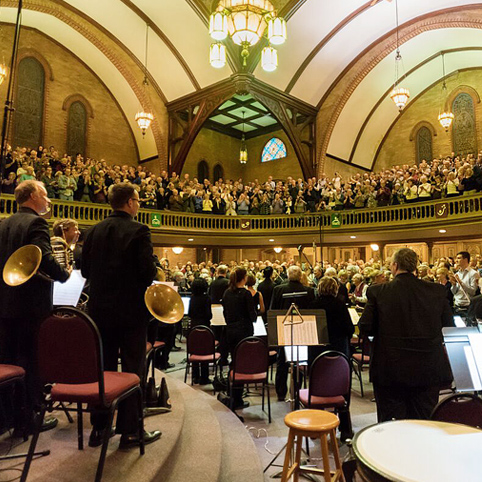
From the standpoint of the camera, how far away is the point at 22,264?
2.63 meters

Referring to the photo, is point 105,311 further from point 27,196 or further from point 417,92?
point 417,92

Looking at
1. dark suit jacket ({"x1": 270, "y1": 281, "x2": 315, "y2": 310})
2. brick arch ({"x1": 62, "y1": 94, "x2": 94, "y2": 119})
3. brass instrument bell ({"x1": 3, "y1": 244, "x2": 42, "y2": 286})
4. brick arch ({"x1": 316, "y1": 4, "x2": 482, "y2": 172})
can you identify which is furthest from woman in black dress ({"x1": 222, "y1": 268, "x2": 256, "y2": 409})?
brick arch ({"x1": 62, "y1": 94, "x2": 94, "y2": 119})

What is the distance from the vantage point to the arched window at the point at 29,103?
16.5m

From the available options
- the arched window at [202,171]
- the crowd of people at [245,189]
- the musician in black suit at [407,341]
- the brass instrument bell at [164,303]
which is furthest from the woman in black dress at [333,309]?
the arched window at [202,171]

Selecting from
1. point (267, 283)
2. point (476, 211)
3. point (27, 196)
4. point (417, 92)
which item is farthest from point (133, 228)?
point (417, 92)

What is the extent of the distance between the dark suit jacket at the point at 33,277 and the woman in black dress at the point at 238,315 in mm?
2691

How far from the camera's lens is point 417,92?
63.2ft

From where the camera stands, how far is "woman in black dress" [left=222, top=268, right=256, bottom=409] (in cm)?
513

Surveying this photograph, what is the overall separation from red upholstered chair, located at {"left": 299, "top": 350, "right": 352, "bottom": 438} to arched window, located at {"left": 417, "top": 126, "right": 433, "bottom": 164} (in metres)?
18.1

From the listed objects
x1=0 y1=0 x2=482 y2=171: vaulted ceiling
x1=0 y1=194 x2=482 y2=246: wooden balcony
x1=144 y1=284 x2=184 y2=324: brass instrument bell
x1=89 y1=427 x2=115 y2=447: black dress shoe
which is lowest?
x1=89 y1=427 x2=115 y2=447: black dress shoe

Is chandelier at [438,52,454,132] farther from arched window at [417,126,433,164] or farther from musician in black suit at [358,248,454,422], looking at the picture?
musician in black suit at [358,248,454,422]

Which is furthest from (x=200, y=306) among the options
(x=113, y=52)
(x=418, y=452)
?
(x=113, y=52)

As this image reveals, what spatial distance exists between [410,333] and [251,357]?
2.16m

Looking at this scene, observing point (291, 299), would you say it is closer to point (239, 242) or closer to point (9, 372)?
point (9, 372)
